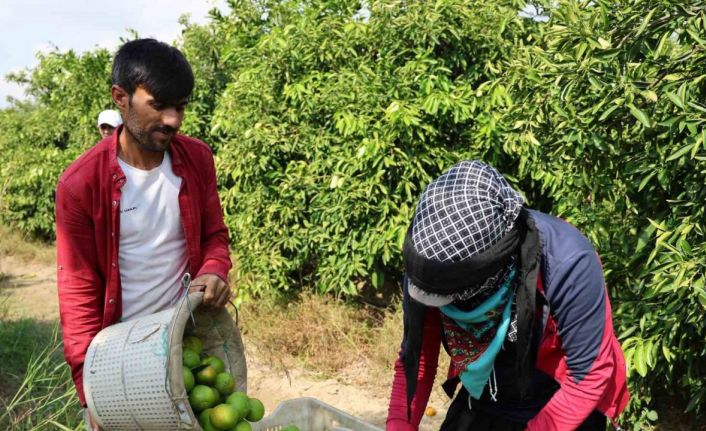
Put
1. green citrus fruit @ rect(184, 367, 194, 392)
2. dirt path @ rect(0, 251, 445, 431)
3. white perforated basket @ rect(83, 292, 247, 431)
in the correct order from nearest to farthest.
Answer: white perforated basket @ rect(83, 292, 247, 431)
green citrus fruit @ rect(184, 367, 194, 392)
dirt path @ rect(0, 251, 445, 431)

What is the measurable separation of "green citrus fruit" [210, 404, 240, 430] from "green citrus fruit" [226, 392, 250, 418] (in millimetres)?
50

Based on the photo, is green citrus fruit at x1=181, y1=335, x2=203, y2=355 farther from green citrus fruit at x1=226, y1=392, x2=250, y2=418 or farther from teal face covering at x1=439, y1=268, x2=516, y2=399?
teal face covering at x1=439, y1=268, x2=516, y2=399

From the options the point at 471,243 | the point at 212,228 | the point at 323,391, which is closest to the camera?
the point at 471,243

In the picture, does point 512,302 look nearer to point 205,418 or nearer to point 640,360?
point 205,418

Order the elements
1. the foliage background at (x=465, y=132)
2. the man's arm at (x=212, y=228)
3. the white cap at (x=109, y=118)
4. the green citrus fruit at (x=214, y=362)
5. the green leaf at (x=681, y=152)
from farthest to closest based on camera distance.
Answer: the white cap at (x=109, y=118)
the foliage background at (x=465, y=132)
the green leaf at (x=681, y=152)
the man's arm at (x=212, y=228)
the green citrus fruit at (x=214, y=362)

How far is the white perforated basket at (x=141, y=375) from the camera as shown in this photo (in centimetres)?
199

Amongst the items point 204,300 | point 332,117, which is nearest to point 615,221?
point 204,300

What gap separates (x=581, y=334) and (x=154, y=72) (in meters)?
1.45

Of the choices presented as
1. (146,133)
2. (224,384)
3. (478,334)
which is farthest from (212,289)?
(478,334)

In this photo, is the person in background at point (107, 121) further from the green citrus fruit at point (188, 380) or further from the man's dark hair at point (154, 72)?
the green citrus fruit at point (188, 380)

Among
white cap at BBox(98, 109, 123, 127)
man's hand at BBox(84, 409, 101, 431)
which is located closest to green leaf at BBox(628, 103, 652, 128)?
man's hand at BBox(84, 409, 101, 431)

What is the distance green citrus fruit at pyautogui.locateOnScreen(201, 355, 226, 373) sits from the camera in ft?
7.67

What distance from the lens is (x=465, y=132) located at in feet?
16.7

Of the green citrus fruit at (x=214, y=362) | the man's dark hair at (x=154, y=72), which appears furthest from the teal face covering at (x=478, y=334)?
the man's dark hair at (x=154, y=72)
